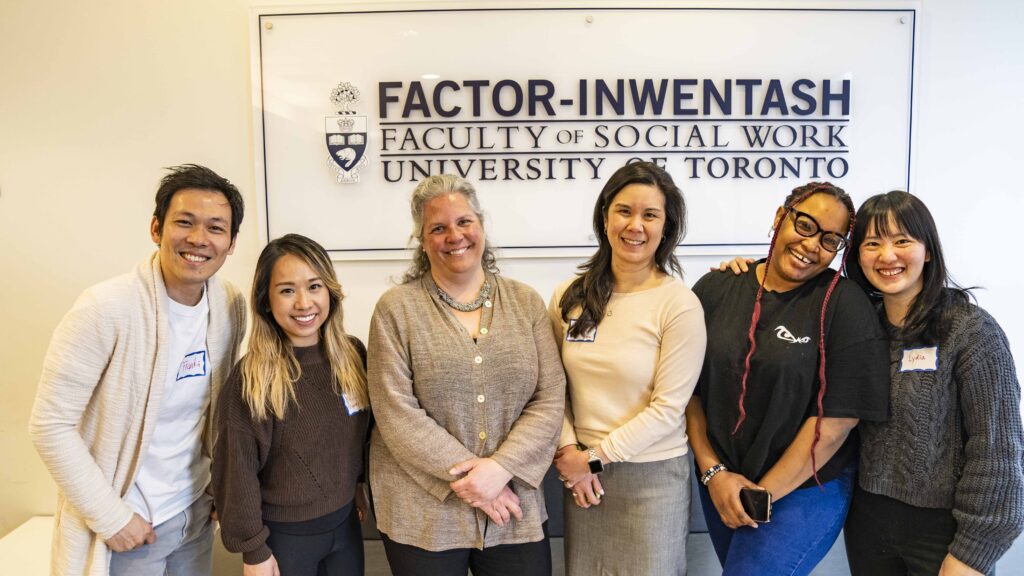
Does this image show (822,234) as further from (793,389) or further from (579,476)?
(579,476)

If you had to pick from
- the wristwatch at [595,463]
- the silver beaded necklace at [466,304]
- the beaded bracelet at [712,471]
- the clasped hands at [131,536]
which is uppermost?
the silver beaded necklace at [466,304]

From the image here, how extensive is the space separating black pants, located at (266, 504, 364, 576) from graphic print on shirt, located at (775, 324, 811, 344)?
1283 millimetres

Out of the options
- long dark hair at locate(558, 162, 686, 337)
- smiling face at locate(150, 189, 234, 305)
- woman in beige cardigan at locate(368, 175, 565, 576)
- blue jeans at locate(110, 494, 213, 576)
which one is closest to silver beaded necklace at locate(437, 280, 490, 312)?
woman in beige cardigan at locate(368, 175, 565, 576)

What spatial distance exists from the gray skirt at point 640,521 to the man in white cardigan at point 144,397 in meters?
1.15

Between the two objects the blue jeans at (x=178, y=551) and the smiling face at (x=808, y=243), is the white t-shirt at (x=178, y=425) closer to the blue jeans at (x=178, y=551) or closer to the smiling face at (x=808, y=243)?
the blue jeans at (x=178, y=551)

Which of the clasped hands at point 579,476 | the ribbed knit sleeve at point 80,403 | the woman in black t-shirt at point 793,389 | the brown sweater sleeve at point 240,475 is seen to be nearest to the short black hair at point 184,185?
the ribbed knit sleeve at point 80,403

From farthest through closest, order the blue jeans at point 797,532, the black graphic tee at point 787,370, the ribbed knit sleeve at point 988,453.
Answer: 1. the blue jeans at point 797,532
2. the black graphic tee at point 787,370
3. the ribbed knit sleeve at point 988,453

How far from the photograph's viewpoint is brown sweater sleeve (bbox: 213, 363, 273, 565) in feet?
4.42

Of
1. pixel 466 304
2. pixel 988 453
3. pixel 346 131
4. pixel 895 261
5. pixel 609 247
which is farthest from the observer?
pixel 346 131

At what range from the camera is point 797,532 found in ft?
4.73

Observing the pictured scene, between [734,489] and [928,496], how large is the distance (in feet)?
1.48

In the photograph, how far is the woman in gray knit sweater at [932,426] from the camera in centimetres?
125

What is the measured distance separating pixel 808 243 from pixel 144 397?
5.89 feet

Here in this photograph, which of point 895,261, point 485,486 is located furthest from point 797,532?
point 485,486
